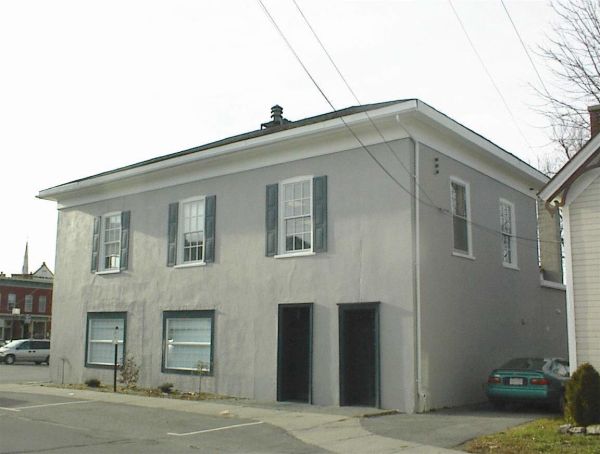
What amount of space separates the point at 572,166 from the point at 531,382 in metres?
4.72

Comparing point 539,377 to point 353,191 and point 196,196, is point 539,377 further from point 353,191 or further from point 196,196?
point 196,196

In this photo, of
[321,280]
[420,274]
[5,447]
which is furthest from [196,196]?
[5,447]

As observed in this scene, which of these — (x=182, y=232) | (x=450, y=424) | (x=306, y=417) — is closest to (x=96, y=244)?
(x=182, y=232)

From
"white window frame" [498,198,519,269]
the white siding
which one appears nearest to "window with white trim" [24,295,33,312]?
"white window frame" [498,198,519,269]

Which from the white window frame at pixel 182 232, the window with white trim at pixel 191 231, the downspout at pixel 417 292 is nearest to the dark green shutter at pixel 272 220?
the white window frame at pixel 182 232

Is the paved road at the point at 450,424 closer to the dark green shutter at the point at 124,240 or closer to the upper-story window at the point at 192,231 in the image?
the upper-story window at the point at 192,231

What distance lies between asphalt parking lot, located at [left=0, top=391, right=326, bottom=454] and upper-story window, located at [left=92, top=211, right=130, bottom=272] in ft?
21.4

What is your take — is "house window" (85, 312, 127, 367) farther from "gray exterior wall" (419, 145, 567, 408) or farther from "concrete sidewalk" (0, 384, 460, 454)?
"gray exterior wall" (419, 145, 567, 408)

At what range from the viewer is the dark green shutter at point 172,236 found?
66.7ft

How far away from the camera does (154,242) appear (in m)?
21.0

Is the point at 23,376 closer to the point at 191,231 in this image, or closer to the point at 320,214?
the point at 191,231

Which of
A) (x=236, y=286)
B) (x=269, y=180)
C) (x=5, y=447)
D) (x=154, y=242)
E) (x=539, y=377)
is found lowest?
(x=5, y=447)

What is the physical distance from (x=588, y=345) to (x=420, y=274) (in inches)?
154

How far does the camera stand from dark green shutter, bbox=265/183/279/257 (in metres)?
17.8
